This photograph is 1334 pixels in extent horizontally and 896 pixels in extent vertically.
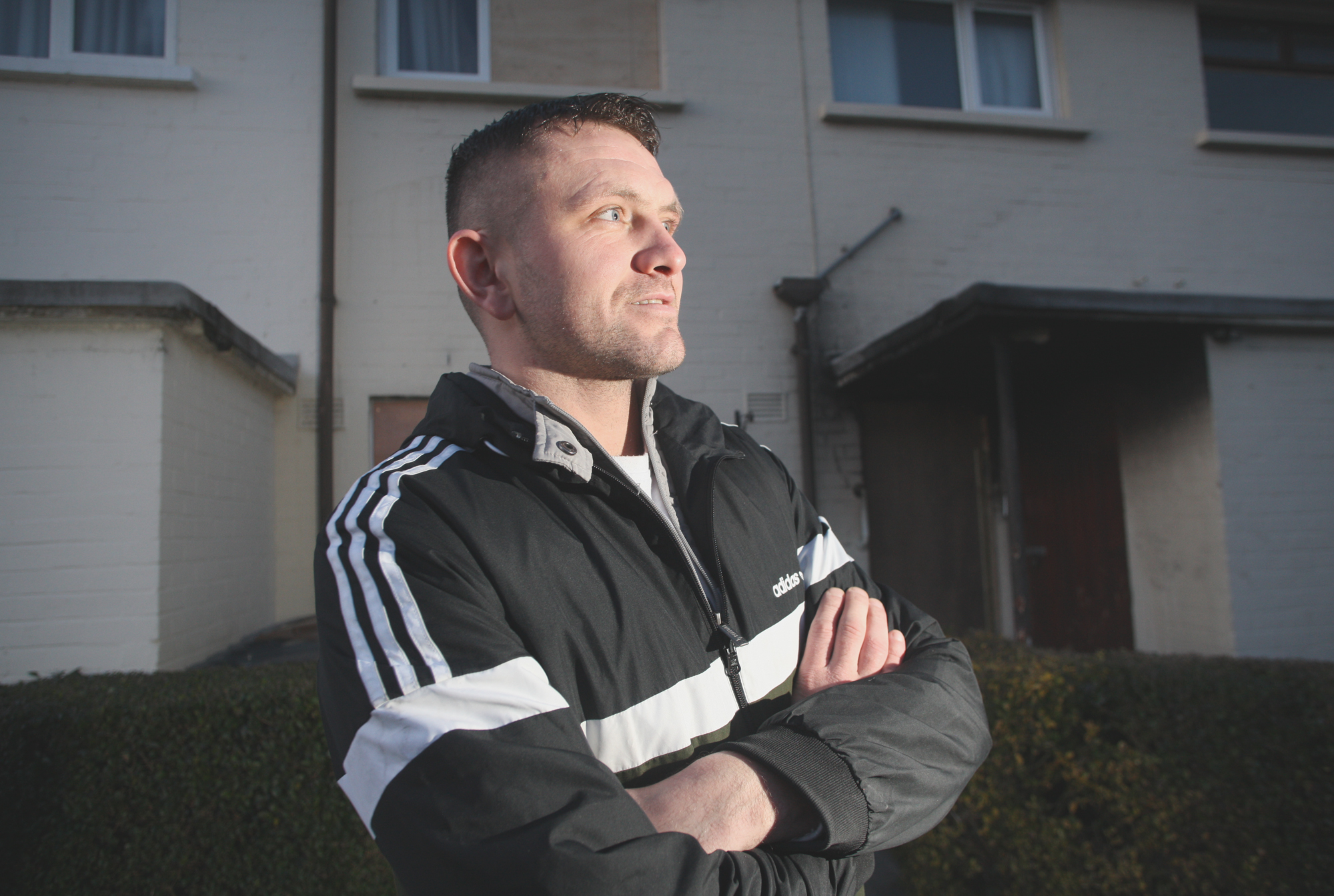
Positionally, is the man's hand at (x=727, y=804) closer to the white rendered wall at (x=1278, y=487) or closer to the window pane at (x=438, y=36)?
the white rendered wall at (x=1278, y=487)

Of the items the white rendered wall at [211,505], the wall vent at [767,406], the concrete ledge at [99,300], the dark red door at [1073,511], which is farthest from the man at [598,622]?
the dark red door at [1073,511]

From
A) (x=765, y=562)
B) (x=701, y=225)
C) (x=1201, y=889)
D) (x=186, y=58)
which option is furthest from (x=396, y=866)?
(x=186, y=58)

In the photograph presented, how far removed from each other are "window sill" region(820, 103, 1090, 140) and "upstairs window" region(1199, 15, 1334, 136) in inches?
69.9

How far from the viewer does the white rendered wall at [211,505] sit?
3676 mm

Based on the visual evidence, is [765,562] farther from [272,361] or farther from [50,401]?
[272,361]

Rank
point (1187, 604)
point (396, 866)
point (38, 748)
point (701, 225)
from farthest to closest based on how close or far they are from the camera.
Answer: point (701, 225) → point (1187, 604) → point (38, 748) → point (396, 866)

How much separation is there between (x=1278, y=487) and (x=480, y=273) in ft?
18.3

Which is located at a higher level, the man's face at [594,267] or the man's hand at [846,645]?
the man's face at [594,267]

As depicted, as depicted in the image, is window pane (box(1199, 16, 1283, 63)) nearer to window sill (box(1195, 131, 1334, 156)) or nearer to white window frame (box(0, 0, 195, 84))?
window sill (box(1195, 131, 1334, 156))

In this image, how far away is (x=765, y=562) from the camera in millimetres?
1494

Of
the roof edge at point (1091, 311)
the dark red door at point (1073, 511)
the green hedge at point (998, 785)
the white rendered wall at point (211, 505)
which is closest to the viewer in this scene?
the green hedge at point (998, 785)

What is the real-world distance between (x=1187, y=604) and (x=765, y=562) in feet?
16.6

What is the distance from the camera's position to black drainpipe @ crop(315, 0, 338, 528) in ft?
16.9

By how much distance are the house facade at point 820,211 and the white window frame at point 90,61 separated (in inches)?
1.0
